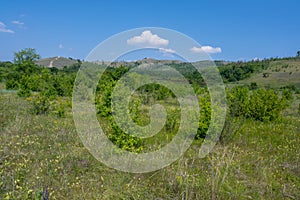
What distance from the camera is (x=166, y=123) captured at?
10.2m

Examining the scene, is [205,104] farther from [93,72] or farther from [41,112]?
[93,72]

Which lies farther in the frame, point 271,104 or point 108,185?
point 271,104

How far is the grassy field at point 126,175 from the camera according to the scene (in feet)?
12.6

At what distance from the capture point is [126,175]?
15.4 ft

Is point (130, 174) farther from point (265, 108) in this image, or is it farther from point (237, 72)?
point (237, 72)

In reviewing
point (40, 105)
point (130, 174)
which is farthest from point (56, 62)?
point (130, 174)

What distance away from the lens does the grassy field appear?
12.6 feet

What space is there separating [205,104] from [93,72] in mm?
16269

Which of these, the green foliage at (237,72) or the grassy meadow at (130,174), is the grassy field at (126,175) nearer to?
the grassy meadow at (130,174)

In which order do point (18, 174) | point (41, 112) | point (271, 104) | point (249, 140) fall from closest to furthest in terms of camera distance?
point (18, 174) < point (249, 140) < point (41, 112) < point (271, 104)

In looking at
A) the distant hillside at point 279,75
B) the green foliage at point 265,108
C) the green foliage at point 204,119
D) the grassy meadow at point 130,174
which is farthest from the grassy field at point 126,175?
the distant hillside at point 279,75

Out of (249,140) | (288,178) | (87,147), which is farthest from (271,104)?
(87,147)

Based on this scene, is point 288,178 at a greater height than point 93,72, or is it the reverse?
point 93,72

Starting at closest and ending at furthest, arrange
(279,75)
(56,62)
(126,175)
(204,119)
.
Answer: (126,175), (204,119), (279,75), (56,62)
